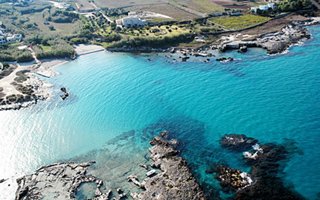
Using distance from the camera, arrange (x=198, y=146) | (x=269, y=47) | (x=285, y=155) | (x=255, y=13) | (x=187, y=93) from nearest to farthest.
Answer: (x=285, y=155)
(x=198, y=146)
(x=187, y=93)
(x=269, y=47)
(x=255, y=13)

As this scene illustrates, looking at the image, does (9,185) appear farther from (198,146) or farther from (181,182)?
(198,146)

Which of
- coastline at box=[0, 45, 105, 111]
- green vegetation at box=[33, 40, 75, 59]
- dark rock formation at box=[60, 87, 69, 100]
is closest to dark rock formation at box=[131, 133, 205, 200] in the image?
dark rock formation at box=[60, 87, 69, 100]

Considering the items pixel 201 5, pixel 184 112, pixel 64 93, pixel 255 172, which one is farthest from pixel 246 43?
pixel 255 172

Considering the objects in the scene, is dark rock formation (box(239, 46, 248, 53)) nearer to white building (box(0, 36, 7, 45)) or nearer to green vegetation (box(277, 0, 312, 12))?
green vegetation (box(277, 0, 312, 12))

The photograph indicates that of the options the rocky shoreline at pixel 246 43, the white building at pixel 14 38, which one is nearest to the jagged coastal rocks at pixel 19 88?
the white building at pixel 14 38

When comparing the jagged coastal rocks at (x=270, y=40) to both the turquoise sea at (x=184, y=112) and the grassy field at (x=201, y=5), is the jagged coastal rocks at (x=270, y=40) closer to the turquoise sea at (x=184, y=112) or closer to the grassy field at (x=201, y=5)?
the turquoise sea at (x=184, y=112)

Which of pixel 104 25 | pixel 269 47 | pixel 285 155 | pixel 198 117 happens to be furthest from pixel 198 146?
pixel 104 25

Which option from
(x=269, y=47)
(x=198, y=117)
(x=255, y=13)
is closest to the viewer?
(x=198, y=117)
